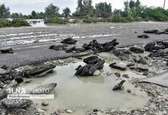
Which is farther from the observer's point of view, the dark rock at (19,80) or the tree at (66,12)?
the tree at (66,12)

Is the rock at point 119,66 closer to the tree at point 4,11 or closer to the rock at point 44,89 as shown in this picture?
the rock at point 44,89

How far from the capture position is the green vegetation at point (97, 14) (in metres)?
51.7

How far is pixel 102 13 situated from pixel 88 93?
53.0m

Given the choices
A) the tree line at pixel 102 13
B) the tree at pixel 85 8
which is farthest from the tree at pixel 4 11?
the tree at pixel 85 8

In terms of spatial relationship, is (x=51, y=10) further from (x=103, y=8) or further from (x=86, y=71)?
(x=86, y=71)

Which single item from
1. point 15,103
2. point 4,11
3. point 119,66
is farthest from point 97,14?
point 15,103

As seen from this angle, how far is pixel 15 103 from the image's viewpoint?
8.40 meters

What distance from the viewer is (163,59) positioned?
54.8 feet

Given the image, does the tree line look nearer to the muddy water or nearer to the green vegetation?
the green vegetation

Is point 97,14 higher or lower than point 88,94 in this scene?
higher

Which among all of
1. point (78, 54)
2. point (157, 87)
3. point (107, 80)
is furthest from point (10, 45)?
point (157, 87)

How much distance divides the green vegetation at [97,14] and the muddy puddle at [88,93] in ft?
107

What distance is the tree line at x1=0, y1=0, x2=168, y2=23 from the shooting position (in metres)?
54.4

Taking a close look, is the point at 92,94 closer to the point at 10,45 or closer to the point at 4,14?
the point at 10,45
